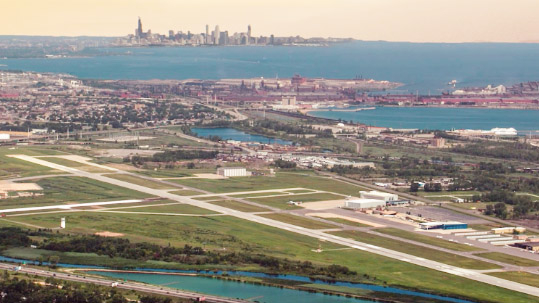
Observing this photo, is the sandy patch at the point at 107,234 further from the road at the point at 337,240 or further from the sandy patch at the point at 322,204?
the sandy patch at the point at 322,204

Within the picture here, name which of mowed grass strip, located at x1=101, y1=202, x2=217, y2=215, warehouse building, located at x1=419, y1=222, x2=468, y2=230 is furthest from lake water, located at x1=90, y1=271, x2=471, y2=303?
mowed grass strip, located at x1=101, y1=202, x2=217, y2=215

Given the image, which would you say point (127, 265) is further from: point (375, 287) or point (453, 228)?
point (453, 228)

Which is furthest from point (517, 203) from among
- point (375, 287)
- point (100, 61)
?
point (100, 61)

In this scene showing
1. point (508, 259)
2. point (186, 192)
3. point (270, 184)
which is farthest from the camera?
point (270, 184)

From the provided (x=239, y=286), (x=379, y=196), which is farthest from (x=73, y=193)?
(x=239, y=286)

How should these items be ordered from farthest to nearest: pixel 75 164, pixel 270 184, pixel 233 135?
pixel 233 135
pixel 75 164
pixel 270 184

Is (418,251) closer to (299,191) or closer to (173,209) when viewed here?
(173,209)
